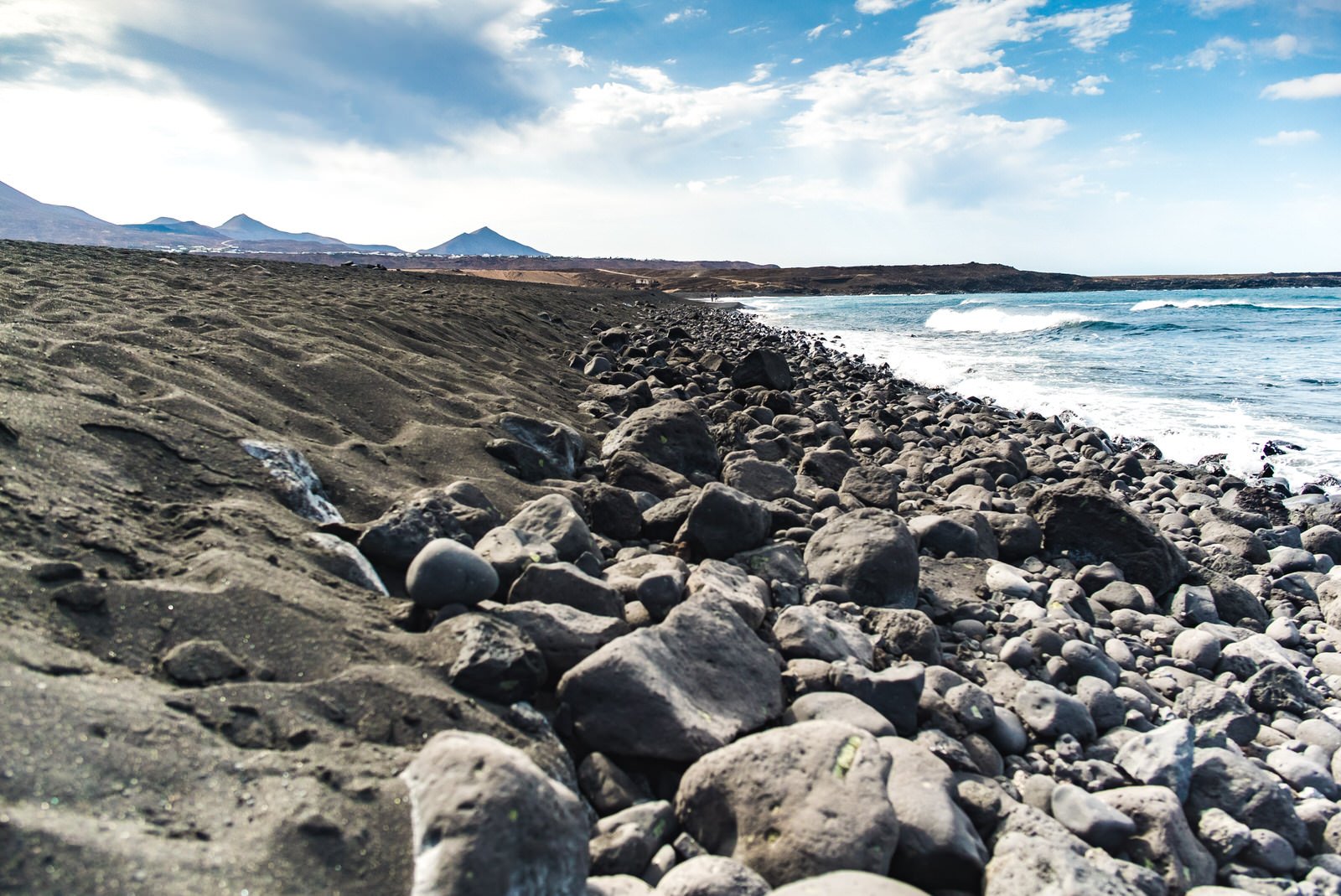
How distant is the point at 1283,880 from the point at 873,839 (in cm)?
134

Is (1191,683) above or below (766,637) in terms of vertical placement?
below

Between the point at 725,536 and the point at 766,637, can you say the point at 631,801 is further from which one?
the point at 725,536

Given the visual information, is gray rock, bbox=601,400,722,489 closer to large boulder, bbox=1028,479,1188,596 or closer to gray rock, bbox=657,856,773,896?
large boulder, bbox=1028,479,1188,596

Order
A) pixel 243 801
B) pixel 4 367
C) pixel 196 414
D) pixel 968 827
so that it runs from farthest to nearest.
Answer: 1. pixel 196 414
2. pixel 4 367
3. pixel 968 827
4. pixel 243 801

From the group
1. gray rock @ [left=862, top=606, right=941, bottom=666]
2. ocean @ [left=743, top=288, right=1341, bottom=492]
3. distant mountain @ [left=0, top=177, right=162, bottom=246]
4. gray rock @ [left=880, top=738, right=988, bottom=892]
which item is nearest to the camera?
gray rock @ [left=880, top=738, right=988, bottom=892]

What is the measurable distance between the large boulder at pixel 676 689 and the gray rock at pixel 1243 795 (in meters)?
1.34

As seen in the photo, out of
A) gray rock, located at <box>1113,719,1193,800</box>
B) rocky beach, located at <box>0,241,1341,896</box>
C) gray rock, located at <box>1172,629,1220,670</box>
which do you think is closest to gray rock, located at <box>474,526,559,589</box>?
rocky beach, located at <box>0,241,1341,896</box>

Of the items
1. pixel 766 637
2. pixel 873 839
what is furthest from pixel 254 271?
pixel 873 839

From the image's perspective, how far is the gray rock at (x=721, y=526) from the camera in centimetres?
357

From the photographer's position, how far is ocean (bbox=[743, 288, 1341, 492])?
898cm

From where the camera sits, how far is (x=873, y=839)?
170cm

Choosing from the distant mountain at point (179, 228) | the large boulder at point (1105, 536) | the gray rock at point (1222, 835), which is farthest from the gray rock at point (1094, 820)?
the distant mountain at point (179, 228)

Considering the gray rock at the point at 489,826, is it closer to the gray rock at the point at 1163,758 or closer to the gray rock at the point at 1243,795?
the gray rock at the point at 1163,758

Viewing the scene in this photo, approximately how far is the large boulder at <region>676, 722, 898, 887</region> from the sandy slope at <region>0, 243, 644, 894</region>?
42 centimetres
